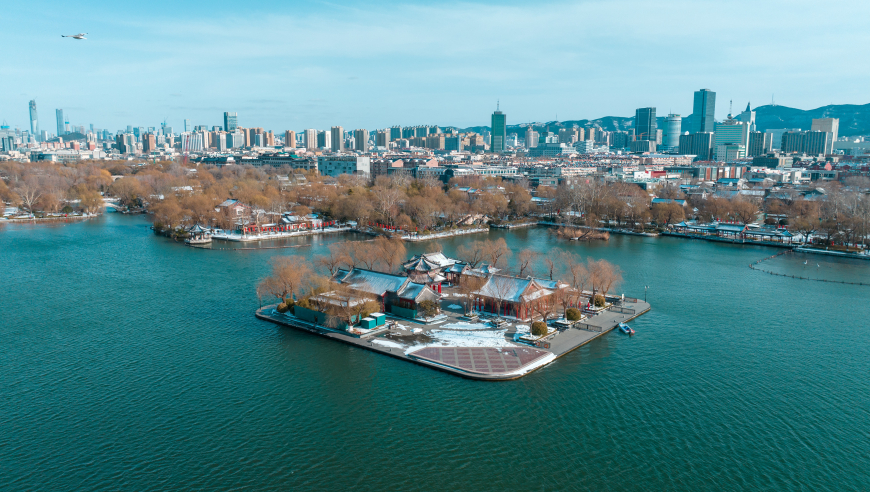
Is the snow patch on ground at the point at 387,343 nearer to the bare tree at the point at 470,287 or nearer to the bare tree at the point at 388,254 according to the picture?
the bare tree at the point at 470,287

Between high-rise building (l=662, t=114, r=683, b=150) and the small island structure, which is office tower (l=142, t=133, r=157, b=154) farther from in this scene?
the small island structure

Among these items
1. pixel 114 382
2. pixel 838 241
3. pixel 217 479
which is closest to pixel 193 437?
pixel 217 479

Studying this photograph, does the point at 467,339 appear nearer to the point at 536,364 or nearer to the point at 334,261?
the point at 536,364

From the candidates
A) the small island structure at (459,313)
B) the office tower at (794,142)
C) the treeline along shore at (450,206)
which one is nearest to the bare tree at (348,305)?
the small island structure at (459,313)

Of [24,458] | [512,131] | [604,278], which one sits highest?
[512,131]

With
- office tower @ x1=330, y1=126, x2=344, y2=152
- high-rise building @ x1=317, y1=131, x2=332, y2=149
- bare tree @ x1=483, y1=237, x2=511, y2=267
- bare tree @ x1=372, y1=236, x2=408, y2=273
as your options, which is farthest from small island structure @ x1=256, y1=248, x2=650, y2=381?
high-rise building @ x1=317, y1=131, x2=332, y2=149

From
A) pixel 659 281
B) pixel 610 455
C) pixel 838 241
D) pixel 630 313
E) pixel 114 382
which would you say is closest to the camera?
pixel 610 455

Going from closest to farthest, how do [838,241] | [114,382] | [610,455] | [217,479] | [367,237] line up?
[217,479], [610,455], [114,382], [838,241], [367,237]

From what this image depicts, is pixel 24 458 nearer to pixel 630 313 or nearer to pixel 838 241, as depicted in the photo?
pixel 630 313
